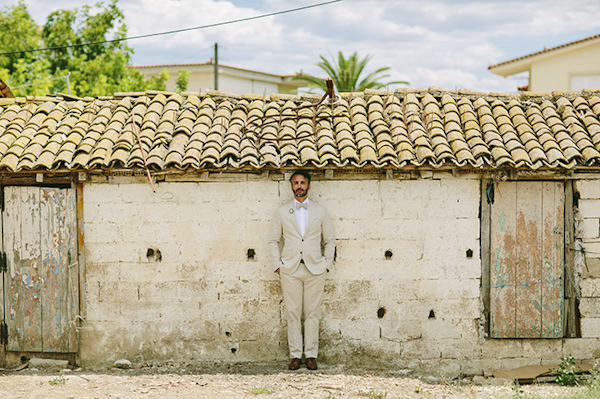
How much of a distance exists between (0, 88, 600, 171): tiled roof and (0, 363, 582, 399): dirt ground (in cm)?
258

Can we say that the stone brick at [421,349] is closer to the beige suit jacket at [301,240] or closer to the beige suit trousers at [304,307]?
the beige suit trousers at [304,307]

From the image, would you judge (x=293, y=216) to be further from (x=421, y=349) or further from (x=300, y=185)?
(x=421, y=349)

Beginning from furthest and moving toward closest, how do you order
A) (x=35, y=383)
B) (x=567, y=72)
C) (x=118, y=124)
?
1. (x=567, y=72)
2. (x=118, y=124)
3. (x=35, y=383)

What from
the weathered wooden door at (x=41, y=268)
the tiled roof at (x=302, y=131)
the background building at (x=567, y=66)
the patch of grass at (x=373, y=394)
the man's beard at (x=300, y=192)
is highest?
the background building at (x=567, y=66)

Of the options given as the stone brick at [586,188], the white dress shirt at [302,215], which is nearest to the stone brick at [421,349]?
the white dress shirt at [302,215]

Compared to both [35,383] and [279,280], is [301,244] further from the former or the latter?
[35,383]

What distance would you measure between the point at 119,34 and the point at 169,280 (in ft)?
53.3

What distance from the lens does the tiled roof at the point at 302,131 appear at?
802 cm

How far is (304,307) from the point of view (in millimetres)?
8203

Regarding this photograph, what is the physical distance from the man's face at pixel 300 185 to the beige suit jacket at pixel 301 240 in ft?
0.56

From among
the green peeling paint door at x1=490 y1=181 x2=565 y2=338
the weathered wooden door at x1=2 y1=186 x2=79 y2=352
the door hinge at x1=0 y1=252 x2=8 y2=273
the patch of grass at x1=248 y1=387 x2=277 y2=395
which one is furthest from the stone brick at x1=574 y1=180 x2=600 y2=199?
Answer: the door hinge at x1=0 y1=252 x2=8 y2=273

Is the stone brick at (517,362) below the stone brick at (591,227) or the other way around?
below

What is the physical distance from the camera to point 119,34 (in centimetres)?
2245

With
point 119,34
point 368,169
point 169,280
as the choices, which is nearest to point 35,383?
point 169,280
